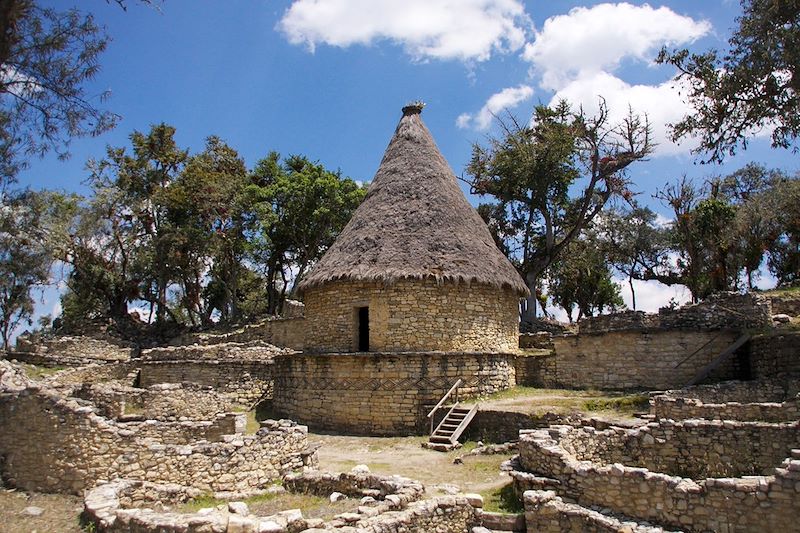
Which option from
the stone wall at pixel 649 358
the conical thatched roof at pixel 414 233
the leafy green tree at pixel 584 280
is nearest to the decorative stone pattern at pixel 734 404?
the stone wall at pixel 649 358

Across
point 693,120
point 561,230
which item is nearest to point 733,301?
point 693,120

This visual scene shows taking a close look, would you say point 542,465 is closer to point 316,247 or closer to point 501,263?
point 501,263

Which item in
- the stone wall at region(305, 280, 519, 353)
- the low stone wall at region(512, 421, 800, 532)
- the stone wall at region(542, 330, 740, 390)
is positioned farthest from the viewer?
the stone wall at region(305, 280, 519, 353)

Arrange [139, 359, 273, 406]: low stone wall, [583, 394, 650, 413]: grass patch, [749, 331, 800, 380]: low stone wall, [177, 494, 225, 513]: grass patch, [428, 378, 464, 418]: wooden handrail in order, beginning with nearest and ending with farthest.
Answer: [177, 494, 225, 513]: grass patch → [583, 394, 650, 413]: grass patch → [749, 331, 800, 380]: low stone wall → [428, 378, 464, 418]: wooden handrail → [139, 359, 273, 406]: low stone wall

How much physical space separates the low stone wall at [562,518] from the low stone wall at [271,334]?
58.9 feet

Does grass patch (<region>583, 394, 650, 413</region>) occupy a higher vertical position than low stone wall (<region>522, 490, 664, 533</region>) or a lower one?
higher

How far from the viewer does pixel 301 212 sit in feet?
105

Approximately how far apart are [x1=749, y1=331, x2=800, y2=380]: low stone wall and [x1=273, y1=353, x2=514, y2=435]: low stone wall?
246 inches

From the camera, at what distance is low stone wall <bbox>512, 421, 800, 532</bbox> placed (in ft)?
21.2

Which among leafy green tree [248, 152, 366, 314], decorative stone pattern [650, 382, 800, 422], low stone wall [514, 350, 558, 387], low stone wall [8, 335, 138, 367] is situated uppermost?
leafy green tree [248, 152, 366, 314]

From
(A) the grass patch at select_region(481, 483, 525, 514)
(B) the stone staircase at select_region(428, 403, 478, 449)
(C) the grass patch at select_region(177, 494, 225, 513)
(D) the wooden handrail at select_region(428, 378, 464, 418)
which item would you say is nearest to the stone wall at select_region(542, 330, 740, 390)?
(D) the wooden handrail at select_region(428, 378, 464, 418)

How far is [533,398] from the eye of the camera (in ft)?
50.3

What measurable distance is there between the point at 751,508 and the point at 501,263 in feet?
41.2

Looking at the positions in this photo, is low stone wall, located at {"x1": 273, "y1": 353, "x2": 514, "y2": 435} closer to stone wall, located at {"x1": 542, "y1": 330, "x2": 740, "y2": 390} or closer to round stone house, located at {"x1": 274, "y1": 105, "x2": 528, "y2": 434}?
round stone house, located at {"x1": 274, "y1": 105, "x2": 528, "y2": 434}
